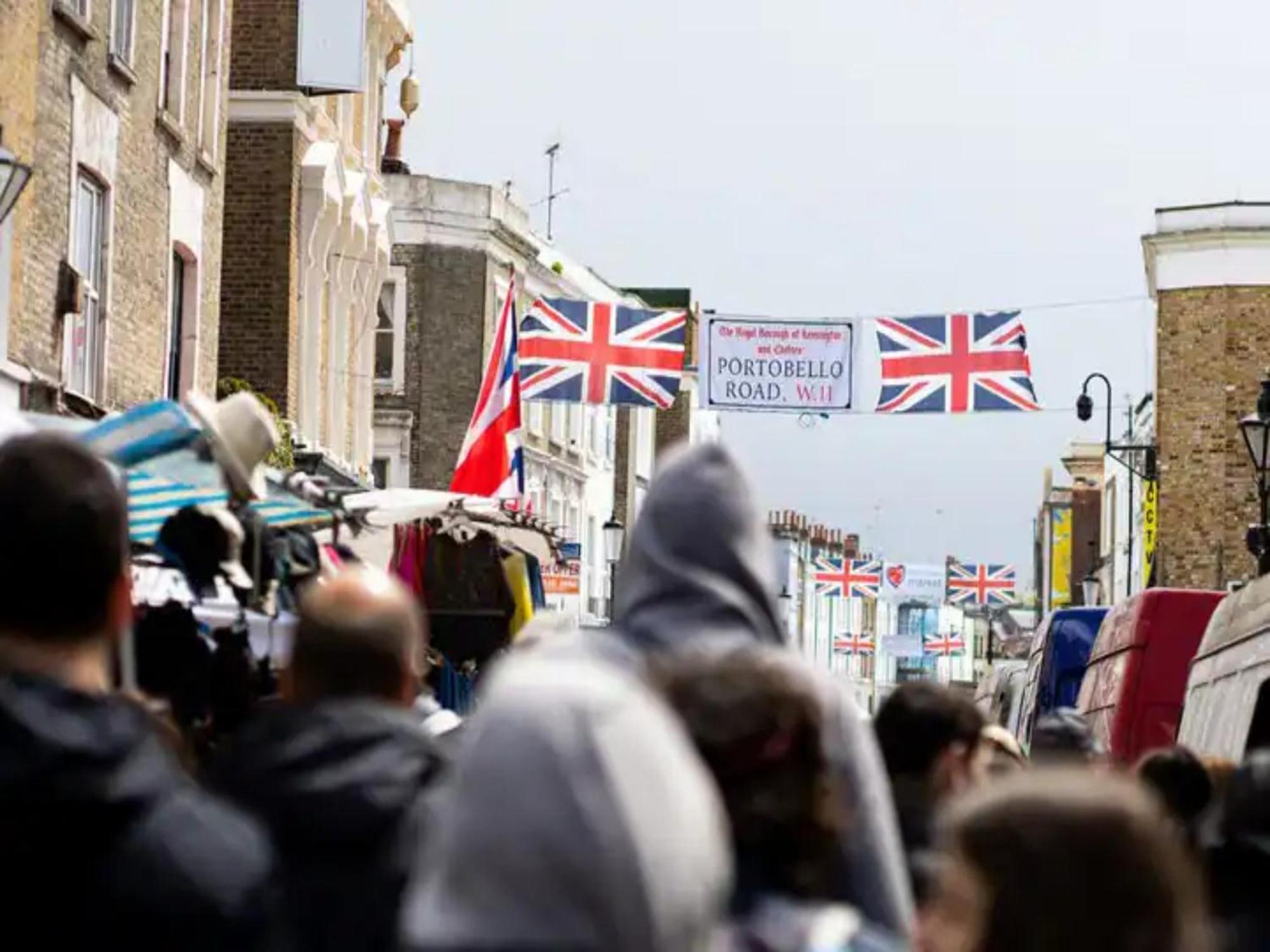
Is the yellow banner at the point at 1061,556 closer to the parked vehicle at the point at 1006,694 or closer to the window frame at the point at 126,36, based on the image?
the parked vehicle at the point at 1006,694

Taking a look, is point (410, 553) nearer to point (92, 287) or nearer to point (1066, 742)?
point (92, 287)

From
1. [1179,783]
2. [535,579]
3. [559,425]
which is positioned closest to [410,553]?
[535,579]

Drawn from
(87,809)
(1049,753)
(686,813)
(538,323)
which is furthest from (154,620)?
(538,323)

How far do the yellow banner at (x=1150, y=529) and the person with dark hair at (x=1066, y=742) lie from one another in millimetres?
44903

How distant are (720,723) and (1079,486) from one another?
10399 centimetres

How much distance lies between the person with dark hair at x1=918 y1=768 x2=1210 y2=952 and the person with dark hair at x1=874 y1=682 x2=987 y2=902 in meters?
3.50

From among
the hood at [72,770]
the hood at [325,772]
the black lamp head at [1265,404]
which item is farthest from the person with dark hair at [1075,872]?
the black lamp head at [1265,404]

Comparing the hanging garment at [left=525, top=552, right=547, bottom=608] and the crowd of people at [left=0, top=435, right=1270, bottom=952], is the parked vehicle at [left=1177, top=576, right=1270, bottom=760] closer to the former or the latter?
the hanging garment at [left=525, top=552, right=547, bottom=608]

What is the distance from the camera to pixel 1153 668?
883 inches

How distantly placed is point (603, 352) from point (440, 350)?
1771 cm

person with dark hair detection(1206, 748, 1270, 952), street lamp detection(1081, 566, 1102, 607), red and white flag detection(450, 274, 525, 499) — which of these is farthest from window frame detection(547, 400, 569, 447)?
person with dark hair detection(1206, 748, 1270, 952)

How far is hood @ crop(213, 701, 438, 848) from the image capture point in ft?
16.4

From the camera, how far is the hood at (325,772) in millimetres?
4996

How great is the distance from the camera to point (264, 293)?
1346 inches
